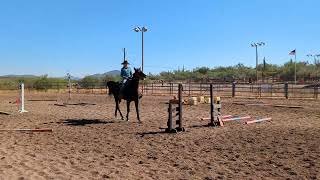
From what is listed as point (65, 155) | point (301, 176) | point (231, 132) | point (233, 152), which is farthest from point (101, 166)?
point (231, 132)

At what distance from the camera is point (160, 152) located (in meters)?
8.95

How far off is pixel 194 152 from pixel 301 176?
102 inches

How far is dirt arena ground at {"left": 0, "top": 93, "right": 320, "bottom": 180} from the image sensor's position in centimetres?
711

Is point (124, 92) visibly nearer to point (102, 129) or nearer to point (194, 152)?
point (102, 129)

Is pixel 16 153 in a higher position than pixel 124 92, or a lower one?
lower

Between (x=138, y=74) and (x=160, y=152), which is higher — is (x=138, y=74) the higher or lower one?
the higher one

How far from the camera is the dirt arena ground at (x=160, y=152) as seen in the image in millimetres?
7113

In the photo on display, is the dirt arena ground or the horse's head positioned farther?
the horse's head

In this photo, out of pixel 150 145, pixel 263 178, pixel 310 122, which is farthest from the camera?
pixel 310 122

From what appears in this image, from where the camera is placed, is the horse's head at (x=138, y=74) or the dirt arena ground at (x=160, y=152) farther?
the horse's head at (x=138, y=74)

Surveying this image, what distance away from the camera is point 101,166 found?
769 centimetres

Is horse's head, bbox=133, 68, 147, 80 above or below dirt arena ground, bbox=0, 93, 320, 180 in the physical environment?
above

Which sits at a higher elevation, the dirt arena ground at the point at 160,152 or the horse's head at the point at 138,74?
the horse's head at the point at 138,74

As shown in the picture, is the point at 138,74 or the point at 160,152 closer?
the point at 160,152
